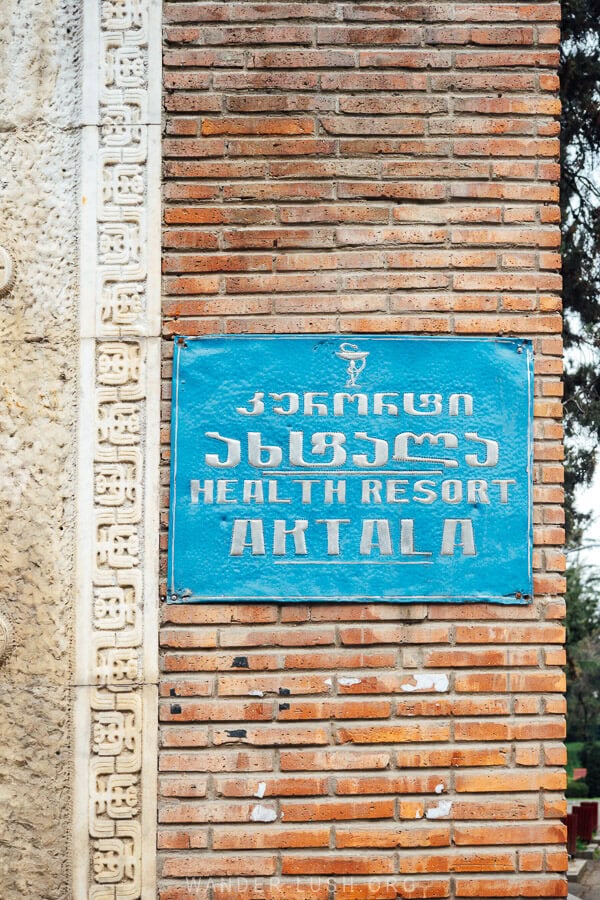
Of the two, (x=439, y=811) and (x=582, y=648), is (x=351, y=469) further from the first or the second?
(x=582, y=648)

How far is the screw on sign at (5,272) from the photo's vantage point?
3492 mm

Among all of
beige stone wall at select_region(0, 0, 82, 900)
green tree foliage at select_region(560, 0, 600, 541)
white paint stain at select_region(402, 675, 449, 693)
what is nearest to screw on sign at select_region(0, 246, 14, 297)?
beige stone wall at select_region(0, 0, 82, 900)

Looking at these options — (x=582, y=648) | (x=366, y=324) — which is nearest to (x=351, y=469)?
(x=366, y=324)

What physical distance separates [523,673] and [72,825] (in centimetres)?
146

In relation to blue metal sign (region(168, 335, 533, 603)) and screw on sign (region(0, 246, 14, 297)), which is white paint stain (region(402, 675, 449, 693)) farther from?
screw on sign (region(0, 246, 14, 297))

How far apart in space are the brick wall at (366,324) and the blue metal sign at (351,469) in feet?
0.22

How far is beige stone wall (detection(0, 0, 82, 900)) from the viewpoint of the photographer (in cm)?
332

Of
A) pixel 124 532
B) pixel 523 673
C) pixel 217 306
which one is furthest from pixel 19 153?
pixel 523 673

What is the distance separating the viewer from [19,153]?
11.7ft

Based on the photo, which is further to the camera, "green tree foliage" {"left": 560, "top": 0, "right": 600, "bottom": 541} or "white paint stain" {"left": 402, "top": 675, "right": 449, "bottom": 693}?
"green tree foliage" {"left": 560, "top": 0, "right": 600, "bottom": 541}

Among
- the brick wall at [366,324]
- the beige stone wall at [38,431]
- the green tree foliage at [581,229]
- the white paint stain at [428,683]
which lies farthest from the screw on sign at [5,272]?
the green tree foliage at [581,229]

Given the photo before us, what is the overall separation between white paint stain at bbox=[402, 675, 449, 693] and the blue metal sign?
0.24m

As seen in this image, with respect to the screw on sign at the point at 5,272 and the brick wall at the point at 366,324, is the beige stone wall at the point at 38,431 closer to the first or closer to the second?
the screw on sign at the point at 5,272

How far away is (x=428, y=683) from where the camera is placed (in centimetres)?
334
